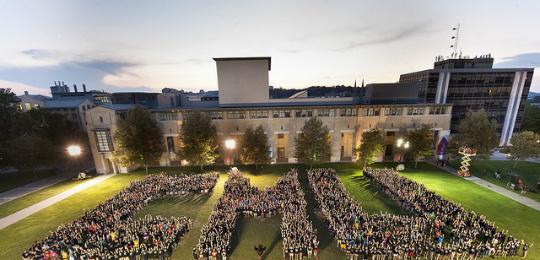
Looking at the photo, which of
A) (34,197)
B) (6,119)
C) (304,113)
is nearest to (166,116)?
(34,197)

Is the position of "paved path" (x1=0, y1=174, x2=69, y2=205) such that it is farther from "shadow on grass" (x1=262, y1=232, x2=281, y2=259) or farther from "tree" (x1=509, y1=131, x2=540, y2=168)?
"tree" (x1=509, y1=131, x2=540, y2=168)

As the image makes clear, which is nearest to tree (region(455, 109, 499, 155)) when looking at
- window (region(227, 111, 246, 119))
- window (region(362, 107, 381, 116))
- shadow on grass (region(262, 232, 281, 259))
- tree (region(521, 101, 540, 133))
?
window (region(362, 107, 381, 116))

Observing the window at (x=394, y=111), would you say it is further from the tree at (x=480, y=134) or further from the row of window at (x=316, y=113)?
the tree at (x=480, y=134)

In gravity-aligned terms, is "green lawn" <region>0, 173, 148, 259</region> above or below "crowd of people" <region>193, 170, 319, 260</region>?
below

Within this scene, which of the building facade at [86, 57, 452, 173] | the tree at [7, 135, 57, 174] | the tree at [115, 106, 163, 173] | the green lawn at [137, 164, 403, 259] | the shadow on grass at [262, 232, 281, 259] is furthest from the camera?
the building facade at [86, 57, 452, 173]

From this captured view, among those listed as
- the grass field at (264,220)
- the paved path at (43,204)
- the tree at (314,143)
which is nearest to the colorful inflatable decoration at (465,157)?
the grass field at (264,220)

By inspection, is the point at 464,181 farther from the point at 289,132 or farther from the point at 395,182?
the point at 289,132
